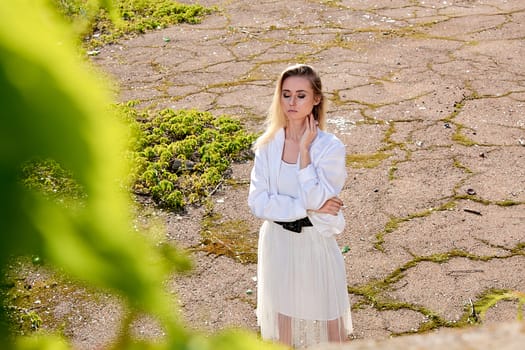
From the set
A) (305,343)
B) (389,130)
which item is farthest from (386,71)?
(305,343)

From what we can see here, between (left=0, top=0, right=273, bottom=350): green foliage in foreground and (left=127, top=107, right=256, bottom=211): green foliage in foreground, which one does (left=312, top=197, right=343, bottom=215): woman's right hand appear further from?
(left=0, top=0, right=273, bottom=350): green foliage in foreground

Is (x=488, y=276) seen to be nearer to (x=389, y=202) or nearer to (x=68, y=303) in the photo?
(x=389, y=202)

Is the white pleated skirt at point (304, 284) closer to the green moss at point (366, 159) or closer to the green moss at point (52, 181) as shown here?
the green moss at point (366, 159)

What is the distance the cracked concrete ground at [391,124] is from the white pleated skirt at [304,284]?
365 millimetres

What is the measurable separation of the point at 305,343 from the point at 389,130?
2.54m

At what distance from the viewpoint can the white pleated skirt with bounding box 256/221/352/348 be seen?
9.45 feet

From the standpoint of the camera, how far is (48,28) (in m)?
0.28

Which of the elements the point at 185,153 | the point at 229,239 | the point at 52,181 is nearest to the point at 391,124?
the point at 185,153

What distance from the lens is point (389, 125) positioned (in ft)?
17.7

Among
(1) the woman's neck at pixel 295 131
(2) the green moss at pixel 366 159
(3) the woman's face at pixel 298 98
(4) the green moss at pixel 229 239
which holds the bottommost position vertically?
(4) the green moss at pixel 229 239

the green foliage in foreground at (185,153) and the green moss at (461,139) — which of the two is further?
the green moss at (461,139)

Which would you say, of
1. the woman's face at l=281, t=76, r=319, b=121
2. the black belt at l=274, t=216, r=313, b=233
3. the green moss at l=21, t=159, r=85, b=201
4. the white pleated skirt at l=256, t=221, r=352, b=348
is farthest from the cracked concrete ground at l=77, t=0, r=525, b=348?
the green moss at l=21, t=159, r=85, b=201

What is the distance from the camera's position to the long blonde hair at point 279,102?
9.78ft

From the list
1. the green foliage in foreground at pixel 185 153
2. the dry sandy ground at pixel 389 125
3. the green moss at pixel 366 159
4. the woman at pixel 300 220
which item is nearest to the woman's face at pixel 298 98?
the woman at pixel 300 220
